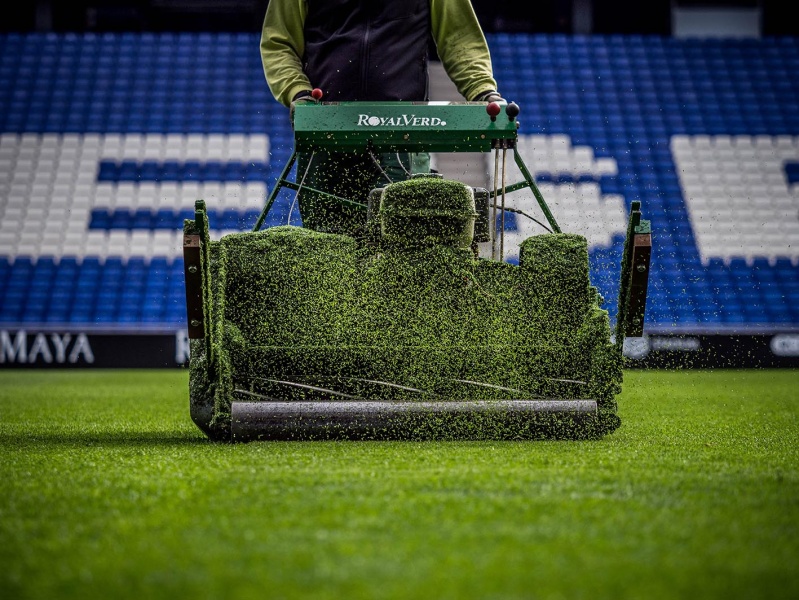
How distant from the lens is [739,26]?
16.2 m

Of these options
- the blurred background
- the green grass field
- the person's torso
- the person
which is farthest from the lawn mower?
the blurred background

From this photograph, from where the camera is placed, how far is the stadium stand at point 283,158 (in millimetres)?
12469

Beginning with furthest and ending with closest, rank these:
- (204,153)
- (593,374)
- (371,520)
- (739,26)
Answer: (739,26), (204,153), (593,374), (371,520)

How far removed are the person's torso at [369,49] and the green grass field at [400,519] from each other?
1.40 m

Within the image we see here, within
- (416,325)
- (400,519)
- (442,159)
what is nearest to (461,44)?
(416,325)

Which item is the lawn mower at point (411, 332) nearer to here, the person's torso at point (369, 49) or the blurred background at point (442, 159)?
the person's torso at point (369, 49)

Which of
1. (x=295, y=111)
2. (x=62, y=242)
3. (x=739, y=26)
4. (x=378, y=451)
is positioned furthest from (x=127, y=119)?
(x=378, y=451)

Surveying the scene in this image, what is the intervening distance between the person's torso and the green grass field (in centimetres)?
140

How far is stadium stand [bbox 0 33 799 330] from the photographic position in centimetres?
1247

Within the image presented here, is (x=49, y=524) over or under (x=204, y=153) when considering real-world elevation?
under

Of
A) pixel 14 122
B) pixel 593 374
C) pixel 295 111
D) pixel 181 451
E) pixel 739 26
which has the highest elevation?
pixel 739 26

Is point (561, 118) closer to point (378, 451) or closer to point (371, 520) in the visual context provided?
point (378, 451)

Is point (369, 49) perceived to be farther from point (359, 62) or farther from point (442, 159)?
point (442, 159)

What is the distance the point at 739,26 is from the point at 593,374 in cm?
1409
